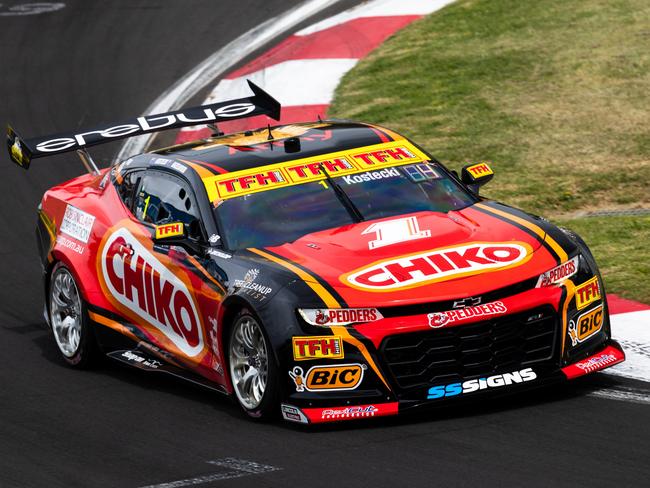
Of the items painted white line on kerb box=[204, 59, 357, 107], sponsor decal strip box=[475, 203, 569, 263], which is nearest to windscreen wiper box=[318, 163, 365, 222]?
sponsor decal strip box=[475, 203, 569, 263]

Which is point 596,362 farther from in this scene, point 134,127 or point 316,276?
point 134,127

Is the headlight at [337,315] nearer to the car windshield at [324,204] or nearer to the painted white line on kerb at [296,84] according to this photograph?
the car windshield at [324,204]

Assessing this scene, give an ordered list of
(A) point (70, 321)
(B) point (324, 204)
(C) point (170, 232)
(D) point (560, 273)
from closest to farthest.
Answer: (D) point (560, 273), (C) point (170, 232), (B) point (324, 204), (A) point (70, 321)

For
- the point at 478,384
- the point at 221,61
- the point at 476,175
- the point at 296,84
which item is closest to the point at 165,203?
the point at 476,175

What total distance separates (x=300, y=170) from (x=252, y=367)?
5.00 ft

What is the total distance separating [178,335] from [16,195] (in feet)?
18.4

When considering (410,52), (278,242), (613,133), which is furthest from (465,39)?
(278,242)

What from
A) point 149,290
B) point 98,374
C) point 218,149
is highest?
point 218,149

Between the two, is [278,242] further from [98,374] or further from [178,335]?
[98,374]

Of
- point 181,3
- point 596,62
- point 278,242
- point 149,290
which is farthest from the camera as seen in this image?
point 181,3

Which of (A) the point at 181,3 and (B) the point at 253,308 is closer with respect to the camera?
(B) the point at 253,308

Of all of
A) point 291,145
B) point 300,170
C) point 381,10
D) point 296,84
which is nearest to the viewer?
point 300,170

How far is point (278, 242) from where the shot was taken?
8062 mm

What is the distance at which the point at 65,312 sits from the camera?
9.67 metres
